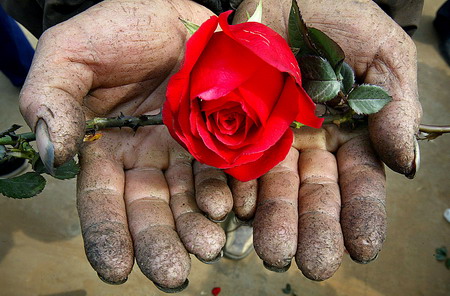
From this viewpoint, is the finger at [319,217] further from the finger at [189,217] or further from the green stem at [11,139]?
the green stem at [11,139]

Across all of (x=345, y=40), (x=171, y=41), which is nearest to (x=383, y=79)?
(x=345, y=40)

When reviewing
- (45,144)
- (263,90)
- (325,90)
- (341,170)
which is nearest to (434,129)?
(341,170)

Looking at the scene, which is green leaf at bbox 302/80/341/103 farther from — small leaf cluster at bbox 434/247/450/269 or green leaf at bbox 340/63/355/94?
small leaf cluster at bbox 434/247/450/269

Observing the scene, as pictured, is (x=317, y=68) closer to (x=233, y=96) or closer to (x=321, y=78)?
(x=321, y=78)

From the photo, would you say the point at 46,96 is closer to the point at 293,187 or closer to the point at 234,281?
the point at 293,187

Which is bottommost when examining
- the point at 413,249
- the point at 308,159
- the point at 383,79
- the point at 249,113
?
the point at 413,249

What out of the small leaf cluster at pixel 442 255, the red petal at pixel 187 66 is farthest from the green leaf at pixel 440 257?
the red petal at pixel 187 66
